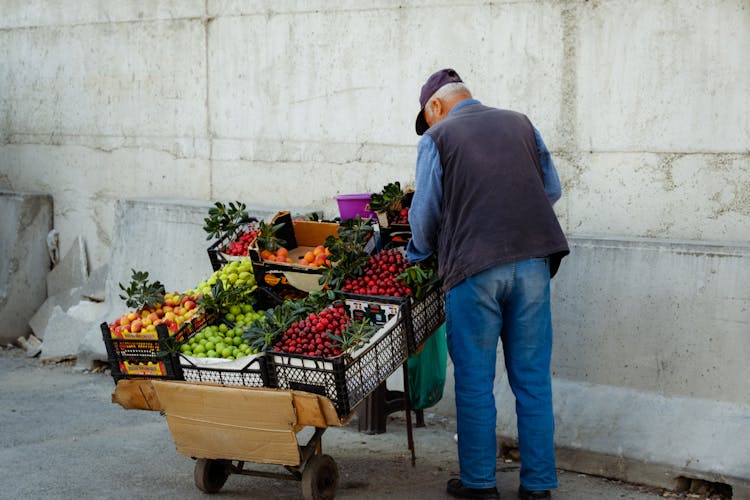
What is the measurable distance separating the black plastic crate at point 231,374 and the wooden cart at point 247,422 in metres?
0.05

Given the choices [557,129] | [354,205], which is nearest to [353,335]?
[354,205]

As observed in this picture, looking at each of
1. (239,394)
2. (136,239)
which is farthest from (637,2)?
(136,239)

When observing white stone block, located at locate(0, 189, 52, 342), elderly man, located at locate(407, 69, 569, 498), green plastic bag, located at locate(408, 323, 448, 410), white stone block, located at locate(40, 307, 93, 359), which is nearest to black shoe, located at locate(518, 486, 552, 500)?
elderly man, located at locate(407, 69, 569, 498)

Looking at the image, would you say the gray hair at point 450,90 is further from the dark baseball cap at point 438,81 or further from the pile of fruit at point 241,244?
the pile of fruit at point 241,244

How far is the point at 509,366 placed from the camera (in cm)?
483

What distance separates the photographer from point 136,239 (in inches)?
309

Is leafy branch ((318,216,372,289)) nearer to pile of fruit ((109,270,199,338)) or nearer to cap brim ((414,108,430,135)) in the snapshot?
cap brim ((414,108,430,135))

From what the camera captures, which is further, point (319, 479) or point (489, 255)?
point (319, 479)

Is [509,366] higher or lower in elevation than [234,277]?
lower

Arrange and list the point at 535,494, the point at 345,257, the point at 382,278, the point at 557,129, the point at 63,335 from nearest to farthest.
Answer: the point at 535,494 → the point at 382,278 → the point at 345,257 → the point at 557,129 → the point at 63,335

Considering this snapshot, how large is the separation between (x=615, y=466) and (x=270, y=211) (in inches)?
119

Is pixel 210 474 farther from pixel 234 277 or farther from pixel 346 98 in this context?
pixel 346 98

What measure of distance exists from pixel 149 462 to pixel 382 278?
1798 millimetres

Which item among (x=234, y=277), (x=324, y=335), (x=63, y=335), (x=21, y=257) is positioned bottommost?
(x=63, y=335)
